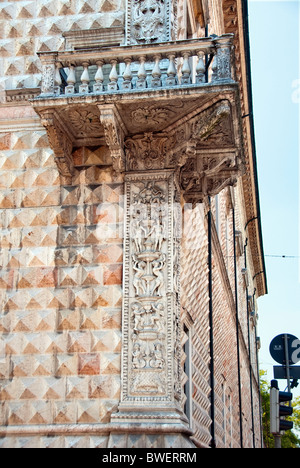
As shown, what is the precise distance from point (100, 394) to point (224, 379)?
8532 mm

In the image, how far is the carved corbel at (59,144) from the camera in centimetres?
1060

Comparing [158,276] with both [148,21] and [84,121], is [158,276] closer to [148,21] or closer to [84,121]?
[84,121]

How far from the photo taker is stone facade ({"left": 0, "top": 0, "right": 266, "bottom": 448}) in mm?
10109

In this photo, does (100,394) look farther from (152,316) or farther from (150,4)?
(150,4)

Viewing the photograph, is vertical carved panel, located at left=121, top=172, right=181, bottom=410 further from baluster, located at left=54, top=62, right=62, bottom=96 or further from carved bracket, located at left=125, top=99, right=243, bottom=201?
baluster, located at left=54, top=62, right=62, bottom=96

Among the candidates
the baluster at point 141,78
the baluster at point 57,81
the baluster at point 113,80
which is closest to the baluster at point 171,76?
the baluster at point 141,78

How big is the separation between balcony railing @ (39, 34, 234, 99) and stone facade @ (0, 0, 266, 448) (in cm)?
2

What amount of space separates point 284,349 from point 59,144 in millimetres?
4639

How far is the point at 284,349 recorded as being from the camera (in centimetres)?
1021

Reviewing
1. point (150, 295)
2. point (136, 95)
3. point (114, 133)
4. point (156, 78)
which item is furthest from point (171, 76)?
point (150, 295)

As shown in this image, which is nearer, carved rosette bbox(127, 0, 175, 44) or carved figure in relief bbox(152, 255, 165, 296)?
carved figure in relief bbox(152, 255, 165, 296)

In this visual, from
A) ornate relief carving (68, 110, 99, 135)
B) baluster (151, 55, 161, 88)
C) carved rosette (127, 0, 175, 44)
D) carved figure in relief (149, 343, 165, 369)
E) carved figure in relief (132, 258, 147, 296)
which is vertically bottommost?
carved figure in relief (149, 343, 165, 369)

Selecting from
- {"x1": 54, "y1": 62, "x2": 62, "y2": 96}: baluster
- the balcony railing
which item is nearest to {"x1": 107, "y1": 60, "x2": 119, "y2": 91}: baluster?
the balcony railing

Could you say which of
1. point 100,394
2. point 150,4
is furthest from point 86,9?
point 100,394
